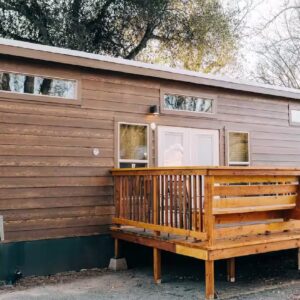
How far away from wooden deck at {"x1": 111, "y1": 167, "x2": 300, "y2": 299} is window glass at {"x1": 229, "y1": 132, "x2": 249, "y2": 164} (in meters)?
2.05

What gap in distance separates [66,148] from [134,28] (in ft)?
36.4

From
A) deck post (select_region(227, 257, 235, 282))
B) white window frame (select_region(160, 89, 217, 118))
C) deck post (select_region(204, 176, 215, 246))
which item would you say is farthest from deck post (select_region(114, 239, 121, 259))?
white window frame (select_region(160, 89, 217, 118))

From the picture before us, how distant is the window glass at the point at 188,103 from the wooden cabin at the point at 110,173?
20 mm

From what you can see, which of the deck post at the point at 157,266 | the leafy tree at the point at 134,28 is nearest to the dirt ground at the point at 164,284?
the deck post at the point at 157,266

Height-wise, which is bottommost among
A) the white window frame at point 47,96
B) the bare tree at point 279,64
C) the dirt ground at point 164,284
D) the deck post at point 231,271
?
the dirt ground at point 164,284

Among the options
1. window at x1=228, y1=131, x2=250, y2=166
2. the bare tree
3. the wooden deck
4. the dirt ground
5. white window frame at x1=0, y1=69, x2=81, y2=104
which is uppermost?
the bare tree

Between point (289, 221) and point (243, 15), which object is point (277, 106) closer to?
point (289, 221)

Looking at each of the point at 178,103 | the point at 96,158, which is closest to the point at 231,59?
the point at 178,103

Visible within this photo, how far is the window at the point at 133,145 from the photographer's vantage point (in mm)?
7023

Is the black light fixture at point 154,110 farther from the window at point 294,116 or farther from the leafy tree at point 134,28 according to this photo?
the leafy tree at point 134,28

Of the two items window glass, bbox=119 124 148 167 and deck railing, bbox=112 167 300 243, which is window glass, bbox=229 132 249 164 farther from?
deck railing, bbox=112 167 300 243

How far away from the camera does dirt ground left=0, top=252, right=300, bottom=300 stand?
5.23m

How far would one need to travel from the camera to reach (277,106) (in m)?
9.05

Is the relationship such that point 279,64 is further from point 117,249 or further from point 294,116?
point 117,249
